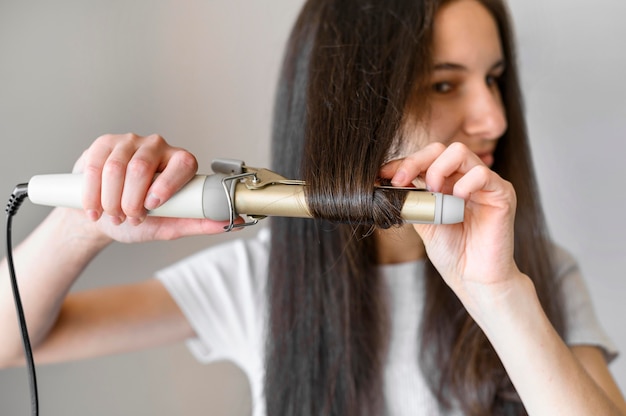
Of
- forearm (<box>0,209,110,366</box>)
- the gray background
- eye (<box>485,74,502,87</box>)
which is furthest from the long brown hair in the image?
forearm (<box>0,209,110,366</box>)

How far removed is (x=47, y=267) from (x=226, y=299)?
311mm

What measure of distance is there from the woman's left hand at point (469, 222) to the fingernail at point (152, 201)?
7.7 inches

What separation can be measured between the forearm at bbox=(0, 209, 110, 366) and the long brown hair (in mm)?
269

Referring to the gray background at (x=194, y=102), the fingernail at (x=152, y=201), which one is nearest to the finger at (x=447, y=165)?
the fingernail at (x=152, y=201)

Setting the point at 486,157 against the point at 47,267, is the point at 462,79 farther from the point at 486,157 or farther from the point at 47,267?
the point at 47,267

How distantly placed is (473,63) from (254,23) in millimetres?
432

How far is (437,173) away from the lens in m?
0.49

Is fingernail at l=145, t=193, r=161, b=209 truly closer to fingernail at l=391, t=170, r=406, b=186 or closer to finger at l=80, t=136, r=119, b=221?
finger at l=80, t=136, r=119, b=221

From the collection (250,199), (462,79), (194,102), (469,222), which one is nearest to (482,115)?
(462,79)

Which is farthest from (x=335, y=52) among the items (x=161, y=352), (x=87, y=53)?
(x=161, y=352)

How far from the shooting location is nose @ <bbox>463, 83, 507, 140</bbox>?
75 cm

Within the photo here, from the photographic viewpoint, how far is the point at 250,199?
18.8 inches

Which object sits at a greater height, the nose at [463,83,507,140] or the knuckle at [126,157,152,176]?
Answer: the nose at [463,83,507,140]

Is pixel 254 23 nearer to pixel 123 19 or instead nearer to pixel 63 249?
pixel 123 19
